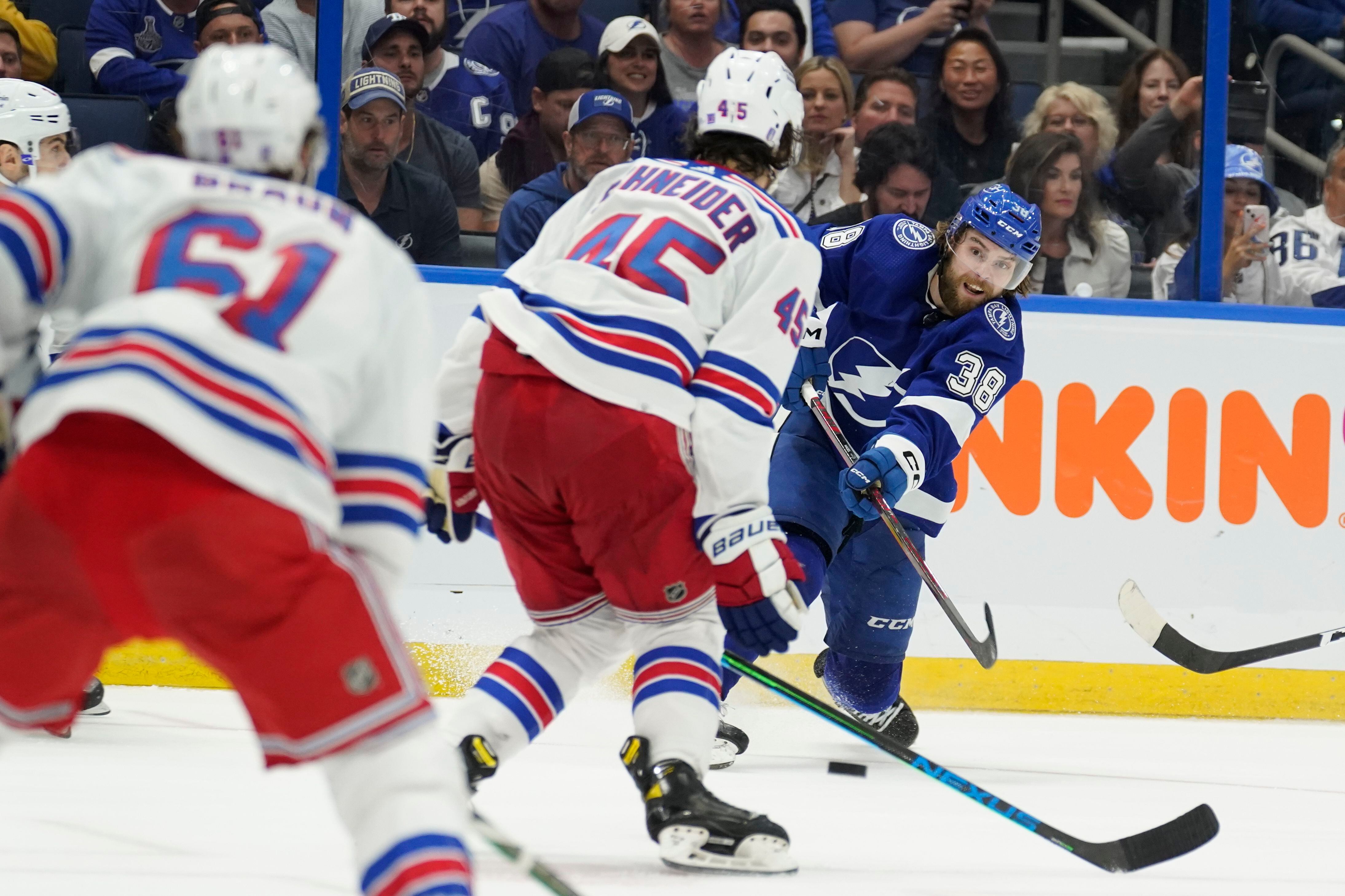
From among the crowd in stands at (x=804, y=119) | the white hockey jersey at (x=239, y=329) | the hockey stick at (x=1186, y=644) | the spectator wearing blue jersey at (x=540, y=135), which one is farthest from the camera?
the spectator wearing blue jersey at (x=540, y=135)

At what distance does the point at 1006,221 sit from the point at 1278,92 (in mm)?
1873

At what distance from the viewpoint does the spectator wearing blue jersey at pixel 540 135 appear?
4168 millimetres

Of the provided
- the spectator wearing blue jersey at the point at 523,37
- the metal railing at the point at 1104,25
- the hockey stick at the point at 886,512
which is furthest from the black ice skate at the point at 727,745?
the metal railing at the point at 1104,25

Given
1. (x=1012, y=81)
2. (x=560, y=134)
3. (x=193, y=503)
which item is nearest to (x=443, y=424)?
(x=193, y=503)

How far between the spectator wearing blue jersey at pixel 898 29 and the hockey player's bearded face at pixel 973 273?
1369 mm

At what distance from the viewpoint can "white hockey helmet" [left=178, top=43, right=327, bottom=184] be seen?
1.44 m

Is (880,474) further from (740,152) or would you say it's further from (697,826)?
(697,826)

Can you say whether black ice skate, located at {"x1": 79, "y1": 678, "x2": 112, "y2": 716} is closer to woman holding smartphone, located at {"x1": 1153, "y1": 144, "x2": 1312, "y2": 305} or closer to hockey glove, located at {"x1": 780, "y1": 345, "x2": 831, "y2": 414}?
hockey glove, located at {"x1": 780, "y1": 345, "x2": 831, "y2": 414}

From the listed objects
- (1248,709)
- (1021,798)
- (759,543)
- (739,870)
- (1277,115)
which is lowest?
(1248,709)

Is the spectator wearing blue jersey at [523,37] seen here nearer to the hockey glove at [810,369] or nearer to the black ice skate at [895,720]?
the hockey glove at [810,369]

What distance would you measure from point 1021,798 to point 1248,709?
4.94 ft

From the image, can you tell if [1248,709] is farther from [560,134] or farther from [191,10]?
[191,10]

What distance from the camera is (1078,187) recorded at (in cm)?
445

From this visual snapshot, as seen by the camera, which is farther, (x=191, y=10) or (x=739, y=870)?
(x=191, y=10)
